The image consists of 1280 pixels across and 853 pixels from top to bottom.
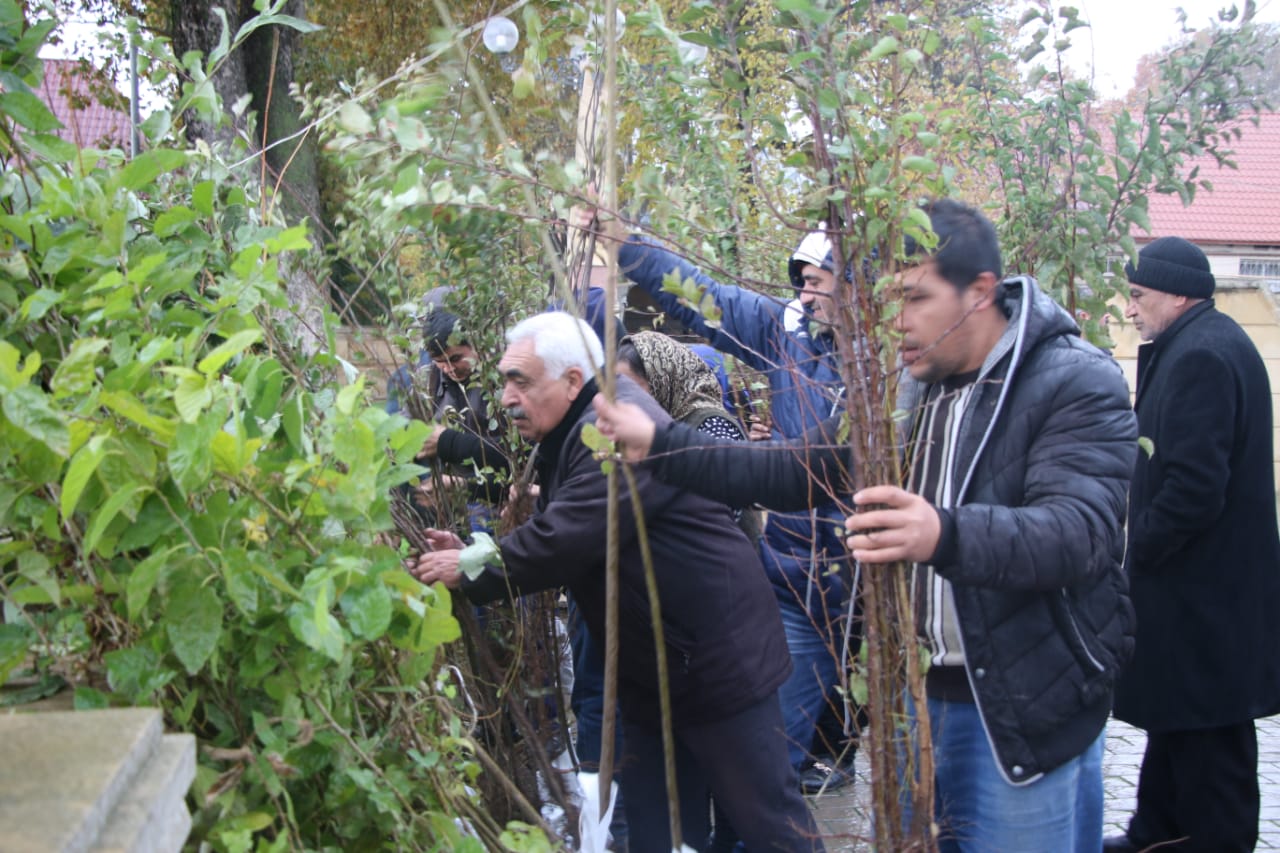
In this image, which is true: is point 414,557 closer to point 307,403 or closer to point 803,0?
point 307,403

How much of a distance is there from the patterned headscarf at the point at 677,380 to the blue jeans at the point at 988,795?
74.2 inches

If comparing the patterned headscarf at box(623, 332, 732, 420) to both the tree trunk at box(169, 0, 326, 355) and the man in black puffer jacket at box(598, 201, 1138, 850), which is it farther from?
the tree trunk at box(169, 0, 326, 355)

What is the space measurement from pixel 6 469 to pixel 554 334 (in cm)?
188

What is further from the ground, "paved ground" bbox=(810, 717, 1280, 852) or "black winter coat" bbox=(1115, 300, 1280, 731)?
"black winter coat" bbox=(1115, 300, 1280, 731)

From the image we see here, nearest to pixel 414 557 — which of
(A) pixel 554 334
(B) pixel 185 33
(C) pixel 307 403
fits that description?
(A) pixel 554 334

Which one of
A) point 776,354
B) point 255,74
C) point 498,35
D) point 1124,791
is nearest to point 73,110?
point 498,35

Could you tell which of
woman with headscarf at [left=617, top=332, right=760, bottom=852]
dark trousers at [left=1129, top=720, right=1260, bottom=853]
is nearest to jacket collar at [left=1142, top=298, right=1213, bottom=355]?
dark trousers at [left=1129, top=720, right=1260, bottom=853]

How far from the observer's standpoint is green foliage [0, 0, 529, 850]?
4.25 feet

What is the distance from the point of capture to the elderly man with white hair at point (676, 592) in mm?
3010

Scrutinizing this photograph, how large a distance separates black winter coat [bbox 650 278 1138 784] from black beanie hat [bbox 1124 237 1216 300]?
81.3 inches

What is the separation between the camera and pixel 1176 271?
419cm

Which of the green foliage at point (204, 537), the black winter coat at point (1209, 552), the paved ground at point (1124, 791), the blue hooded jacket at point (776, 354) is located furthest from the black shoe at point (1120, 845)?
the green foliage at point (204, 537)

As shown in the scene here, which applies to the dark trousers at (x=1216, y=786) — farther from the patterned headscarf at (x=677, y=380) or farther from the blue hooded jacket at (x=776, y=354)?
the patterned headscarf at (x=677, y=380)

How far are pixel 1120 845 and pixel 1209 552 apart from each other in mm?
1148
